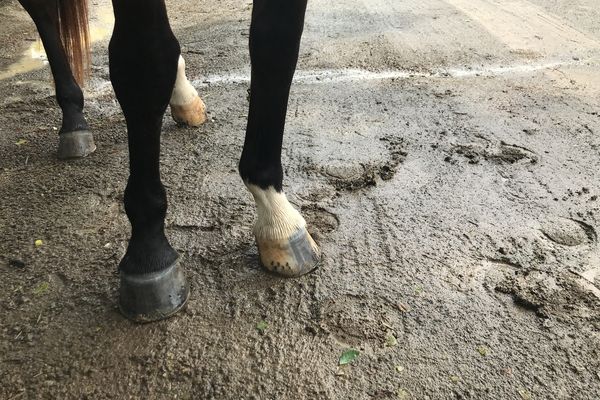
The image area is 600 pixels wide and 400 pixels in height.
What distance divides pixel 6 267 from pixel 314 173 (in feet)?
3.63

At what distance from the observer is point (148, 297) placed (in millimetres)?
1417

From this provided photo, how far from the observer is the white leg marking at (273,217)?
1587mm

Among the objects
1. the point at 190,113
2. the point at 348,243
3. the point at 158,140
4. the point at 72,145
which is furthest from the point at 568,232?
the point at 72,145

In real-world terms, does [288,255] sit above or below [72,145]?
above

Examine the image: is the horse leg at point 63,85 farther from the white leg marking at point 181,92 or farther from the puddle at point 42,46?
the puddle at point 42,46

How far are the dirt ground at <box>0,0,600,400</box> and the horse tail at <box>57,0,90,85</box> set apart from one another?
0.33 metres

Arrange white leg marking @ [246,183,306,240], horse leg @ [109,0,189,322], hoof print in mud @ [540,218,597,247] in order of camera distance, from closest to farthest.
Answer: horse leg @ [109,0,189,322] → white leg marking @ [246,183,306,240] → hoof print in mud @ [540,218,597,247]

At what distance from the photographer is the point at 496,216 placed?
6.20 feet

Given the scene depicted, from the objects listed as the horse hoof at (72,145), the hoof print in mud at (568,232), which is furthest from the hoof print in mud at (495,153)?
the horse hoof at (72,145)

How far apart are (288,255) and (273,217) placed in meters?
0.12

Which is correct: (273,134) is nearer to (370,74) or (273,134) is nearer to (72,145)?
(72,145)

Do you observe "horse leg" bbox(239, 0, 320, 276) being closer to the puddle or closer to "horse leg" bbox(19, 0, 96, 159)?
"horse leg" bbox(19, 0, 96, 159)

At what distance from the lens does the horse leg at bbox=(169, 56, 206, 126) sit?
8.16ft

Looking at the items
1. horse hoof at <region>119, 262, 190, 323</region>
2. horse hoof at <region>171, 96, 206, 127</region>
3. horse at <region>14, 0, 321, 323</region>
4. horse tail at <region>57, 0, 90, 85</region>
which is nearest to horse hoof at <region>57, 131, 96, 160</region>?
horse tail at <region>57, 0, 90, 85</region>
